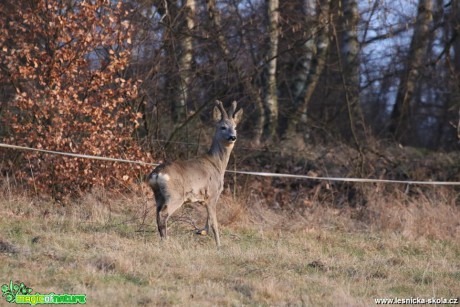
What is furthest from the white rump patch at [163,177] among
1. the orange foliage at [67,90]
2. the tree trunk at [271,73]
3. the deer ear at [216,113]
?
the tree trunk at [271,73]

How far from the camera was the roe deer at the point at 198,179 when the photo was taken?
32.3 ft

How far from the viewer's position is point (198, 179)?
10328mm

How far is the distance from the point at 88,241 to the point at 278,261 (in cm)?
217

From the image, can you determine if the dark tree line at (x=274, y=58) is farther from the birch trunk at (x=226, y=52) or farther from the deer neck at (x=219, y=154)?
the deer neck at (x=219, y=154)

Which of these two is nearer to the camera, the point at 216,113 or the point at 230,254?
the point at 230,254

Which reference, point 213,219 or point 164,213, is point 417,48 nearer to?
point 213,219

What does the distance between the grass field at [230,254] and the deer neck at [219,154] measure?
863mm

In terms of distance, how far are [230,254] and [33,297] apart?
2.97 meters

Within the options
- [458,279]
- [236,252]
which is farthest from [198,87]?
[458,279]

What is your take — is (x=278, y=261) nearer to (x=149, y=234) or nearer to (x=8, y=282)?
(x=149, y=234)

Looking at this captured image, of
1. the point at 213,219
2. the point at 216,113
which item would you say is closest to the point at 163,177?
the point at 213,219

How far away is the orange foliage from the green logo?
5.47 m

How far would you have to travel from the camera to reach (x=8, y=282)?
7008 mm

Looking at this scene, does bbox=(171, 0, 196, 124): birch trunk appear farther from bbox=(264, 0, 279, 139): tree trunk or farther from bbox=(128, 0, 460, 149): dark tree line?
bbox=(264, 0, 279, 139): tree trunk
